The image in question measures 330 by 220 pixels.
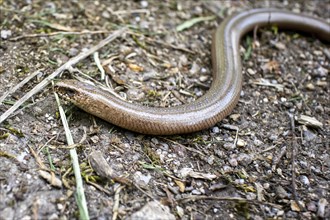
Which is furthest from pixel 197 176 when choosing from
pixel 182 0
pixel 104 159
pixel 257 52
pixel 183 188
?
pixel 182 0

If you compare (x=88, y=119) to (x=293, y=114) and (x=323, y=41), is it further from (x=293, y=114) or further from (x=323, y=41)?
(x=323, y=41)

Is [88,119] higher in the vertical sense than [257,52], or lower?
→ lower

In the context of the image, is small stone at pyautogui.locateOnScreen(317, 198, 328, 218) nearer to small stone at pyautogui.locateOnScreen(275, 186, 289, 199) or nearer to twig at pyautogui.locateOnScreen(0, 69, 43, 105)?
small stone at pyautogui.locateOnScreen(275, 186, 289, 199)

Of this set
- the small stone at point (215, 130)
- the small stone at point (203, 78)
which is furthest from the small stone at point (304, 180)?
the small stone at point (203, 78)

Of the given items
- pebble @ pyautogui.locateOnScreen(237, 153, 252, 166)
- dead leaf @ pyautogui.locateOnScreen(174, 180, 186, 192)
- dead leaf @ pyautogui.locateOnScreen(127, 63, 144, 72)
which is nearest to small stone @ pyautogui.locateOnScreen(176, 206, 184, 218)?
dead leaf @ pyautogui.locateOnScreen(174, 180, 186, 192)

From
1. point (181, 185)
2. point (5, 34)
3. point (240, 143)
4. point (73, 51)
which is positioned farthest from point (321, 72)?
point (5, 34)

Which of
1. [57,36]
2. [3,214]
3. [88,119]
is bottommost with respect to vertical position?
[3,214]

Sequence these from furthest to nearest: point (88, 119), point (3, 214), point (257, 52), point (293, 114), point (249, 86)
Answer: point (257, 52), point (249, 86), point (293, 114), point (88, 119), point (3, 214)
